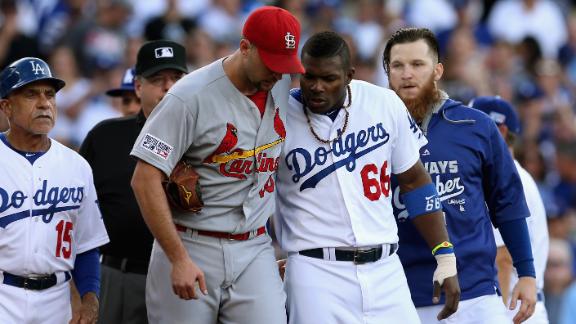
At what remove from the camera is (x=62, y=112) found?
37.2 feet

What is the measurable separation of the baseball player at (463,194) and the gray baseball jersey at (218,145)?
1.12 metres

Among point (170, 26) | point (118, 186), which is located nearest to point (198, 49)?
point (170, 26)

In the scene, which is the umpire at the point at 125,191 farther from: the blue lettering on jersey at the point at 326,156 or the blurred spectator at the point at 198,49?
the blurred spectator at the point at 198,49

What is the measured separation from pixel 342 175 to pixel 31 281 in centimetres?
163

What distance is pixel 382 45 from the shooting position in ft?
45.9

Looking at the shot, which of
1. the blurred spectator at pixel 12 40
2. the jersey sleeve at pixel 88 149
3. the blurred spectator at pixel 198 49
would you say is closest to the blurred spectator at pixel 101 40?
the blurred spectator at pixel 12 40

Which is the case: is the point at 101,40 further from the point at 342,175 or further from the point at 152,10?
the point at 342,175

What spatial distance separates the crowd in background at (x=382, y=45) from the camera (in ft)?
37.2

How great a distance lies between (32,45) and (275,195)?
21.7ft

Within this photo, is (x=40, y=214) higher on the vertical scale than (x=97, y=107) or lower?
lower

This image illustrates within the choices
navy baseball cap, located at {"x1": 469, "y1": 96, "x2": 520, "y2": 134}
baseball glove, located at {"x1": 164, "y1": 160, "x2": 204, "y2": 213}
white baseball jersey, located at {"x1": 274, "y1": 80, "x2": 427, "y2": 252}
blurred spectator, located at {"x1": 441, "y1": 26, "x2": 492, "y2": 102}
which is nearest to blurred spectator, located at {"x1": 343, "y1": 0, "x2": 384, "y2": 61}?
blurred spectator, located at {"x1": 441, "y1": 26, "x2": 492, "y2": 102}

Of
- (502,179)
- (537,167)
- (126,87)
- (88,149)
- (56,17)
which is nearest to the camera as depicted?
(502,179)

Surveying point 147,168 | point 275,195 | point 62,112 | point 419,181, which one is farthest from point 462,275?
point 62,112

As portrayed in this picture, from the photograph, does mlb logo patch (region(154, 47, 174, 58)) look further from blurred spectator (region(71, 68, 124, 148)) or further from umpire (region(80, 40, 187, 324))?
blurred spectator (region(71, 68, 124, 148))
